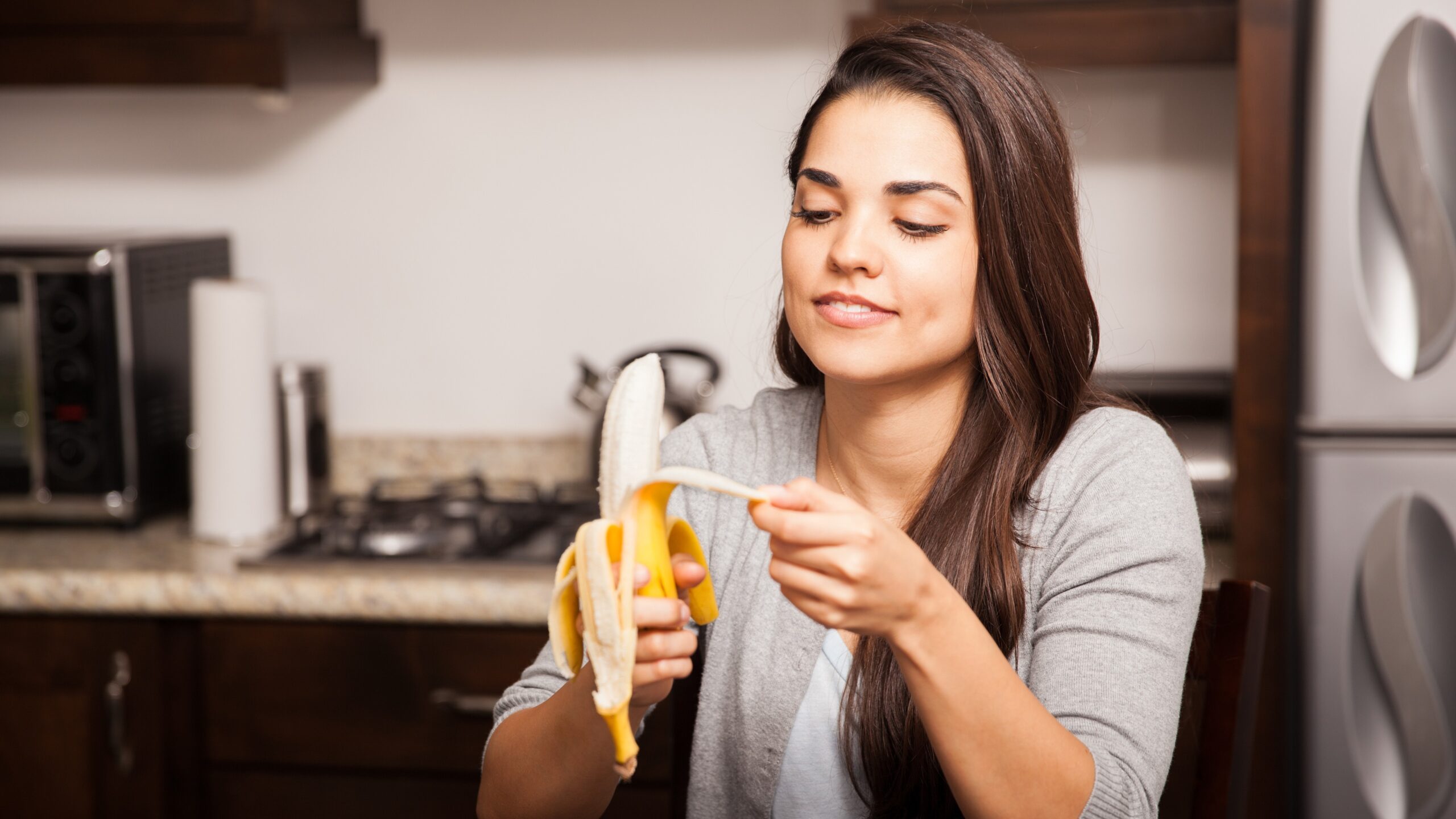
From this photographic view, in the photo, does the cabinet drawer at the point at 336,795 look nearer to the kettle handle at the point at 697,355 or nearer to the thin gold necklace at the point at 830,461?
the kettle handle at the point at 697,355

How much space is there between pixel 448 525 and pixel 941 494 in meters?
1.13

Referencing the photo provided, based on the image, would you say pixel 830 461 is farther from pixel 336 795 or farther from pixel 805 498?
pixel 336 795

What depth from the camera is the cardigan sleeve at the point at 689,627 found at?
1201mm

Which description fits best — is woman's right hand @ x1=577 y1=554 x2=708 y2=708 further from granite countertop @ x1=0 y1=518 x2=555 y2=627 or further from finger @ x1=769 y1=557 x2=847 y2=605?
granite countertop @ x1=0 y1=518 x2=555 y2=627

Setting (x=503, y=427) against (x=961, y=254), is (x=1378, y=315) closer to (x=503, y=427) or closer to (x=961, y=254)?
(x=961, y=254)

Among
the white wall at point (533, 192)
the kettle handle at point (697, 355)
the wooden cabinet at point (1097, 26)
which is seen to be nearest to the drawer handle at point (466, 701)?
the kettle handle at point (697, 355)

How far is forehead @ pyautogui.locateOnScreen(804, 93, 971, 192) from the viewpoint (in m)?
1.12

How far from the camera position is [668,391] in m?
2.21

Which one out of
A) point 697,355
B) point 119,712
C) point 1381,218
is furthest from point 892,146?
point 119,712

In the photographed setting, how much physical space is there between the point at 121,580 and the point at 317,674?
12.7 inches

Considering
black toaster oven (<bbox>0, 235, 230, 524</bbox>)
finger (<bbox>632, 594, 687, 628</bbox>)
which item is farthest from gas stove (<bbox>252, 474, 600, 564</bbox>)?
finger (<bbox>632, 594, 687, 628</bbox>)

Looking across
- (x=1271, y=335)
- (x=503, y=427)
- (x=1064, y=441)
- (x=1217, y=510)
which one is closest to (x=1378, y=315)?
(x=1271, y=335)

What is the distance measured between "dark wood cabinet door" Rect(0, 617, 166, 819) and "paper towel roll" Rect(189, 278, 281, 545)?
0.83 ft

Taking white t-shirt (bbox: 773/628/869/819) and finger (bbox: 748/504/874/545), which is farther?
white t-shirt (bbox: 773/628/869/819)
